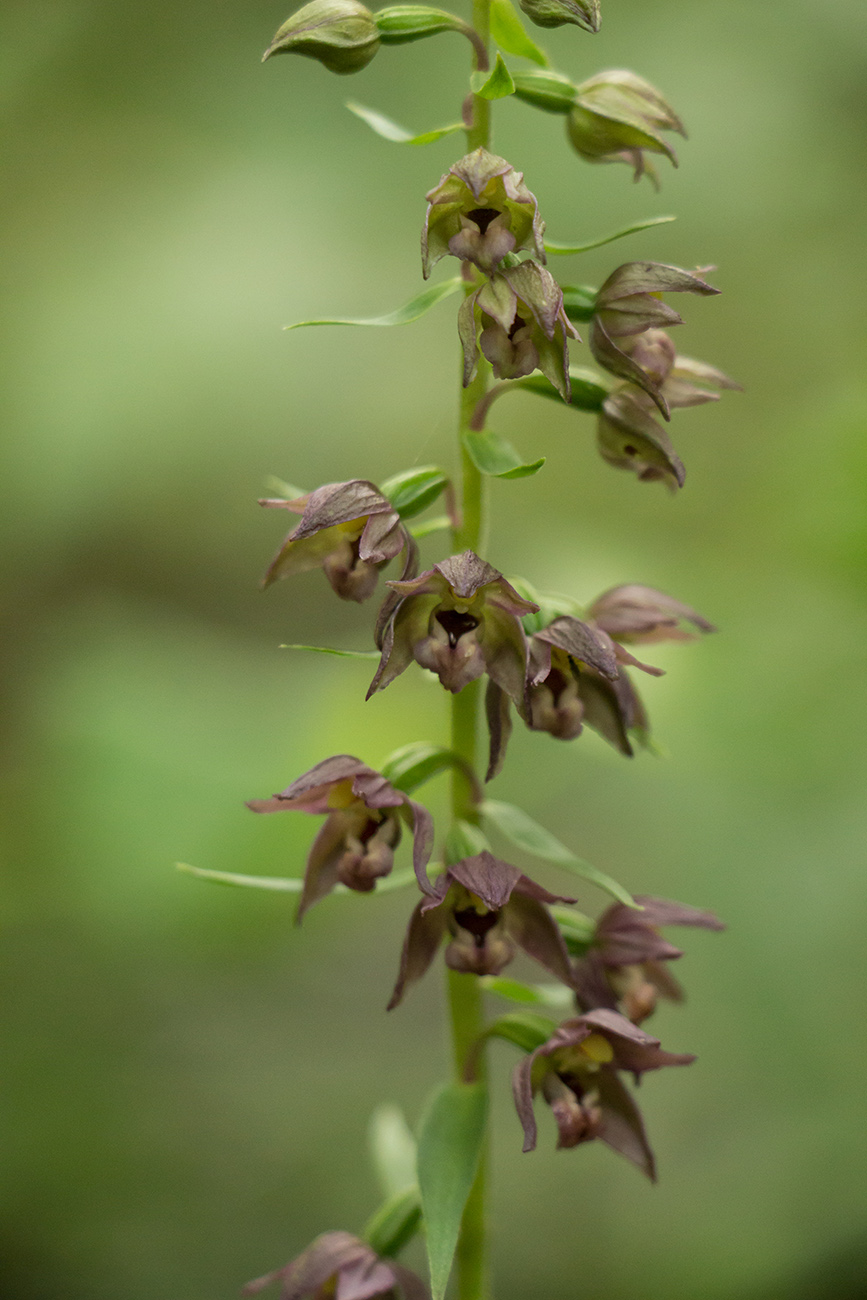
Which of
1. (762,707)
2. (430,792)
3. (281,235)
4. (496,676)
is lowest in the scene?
(430,792)

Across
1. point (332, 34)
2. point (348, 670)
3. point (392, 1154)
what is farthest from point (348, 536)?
point (348, 670)

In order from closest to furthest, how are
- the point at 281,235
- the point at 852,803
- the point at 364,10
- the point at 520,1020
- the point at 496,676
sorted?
the point at 496,676, the point at 364,10, the point at 520,1020, the point at 852,803, the point at 281,235

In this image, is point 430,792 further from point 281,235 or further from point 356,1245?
point 281,235

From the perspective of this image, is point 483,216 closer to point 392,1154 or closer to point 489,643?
point 489,643

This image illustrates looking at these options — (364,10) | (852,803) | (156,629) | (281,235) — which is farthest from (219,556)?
(364,10)

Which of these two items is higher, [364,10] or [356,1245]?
[364,10]

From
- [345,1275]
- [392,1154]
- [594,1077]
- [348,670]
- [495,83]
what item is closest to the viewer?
[495,83]

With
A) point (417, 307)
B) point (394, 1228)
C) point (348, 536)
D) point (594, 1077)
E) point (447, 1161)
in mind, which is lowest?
point (394, 1228)
